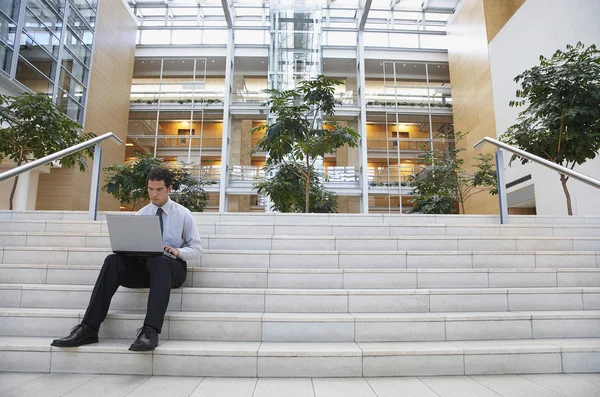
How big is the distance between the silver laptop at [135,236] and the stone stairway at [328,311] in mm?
419

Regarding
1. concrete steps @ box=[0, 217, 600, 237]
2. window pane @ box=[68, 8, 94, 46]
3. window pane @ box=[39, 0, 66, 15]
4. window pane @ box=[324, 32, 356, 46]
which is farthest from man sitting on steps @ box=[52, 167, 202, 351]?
window pane @ box=[324, 32, 356, 46]

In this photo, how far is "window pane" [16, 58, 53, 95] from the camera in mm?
11020

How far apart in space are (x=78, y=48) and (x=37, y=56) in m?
2.71

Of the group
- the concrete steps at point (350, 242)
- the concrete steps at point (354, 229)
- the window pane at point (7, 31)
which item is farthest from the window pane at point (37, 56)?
the concrete steps at point (350, 242)

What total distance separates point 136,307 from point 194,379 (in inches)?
34.2

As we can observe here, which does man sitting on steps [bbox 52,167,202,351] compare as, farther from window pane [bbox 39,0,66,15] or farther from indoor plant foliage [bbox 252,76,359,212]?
window pane [bbox 39,0,66,15]

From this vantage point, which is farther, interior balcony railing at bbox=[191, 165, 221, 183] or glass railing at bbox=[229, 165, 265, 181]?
interior balcony railing at bbox=[191, 165, 221, 183]

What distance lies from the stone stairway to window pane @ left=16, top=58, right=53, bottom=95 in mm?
9665

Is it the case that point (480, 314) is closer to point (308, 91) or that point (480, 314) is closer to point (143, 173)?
point (308, 91)

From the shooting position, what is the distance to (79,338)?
237 cm

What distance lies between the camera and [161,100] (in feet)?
64.9

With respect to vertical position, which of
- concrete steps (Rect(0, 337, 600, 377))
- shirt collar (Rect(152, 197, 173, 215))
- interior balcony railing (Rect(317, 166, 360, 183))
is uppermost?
interior balcony railing (Rect(317, 166, 360, 183))

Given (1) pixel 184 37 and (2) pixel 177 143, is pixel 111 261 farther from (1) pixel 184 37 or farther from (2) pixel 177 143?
(2) pixel 177 143

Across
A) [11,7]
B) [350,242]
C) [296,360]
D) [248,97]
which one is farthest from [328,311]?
[248,97]
